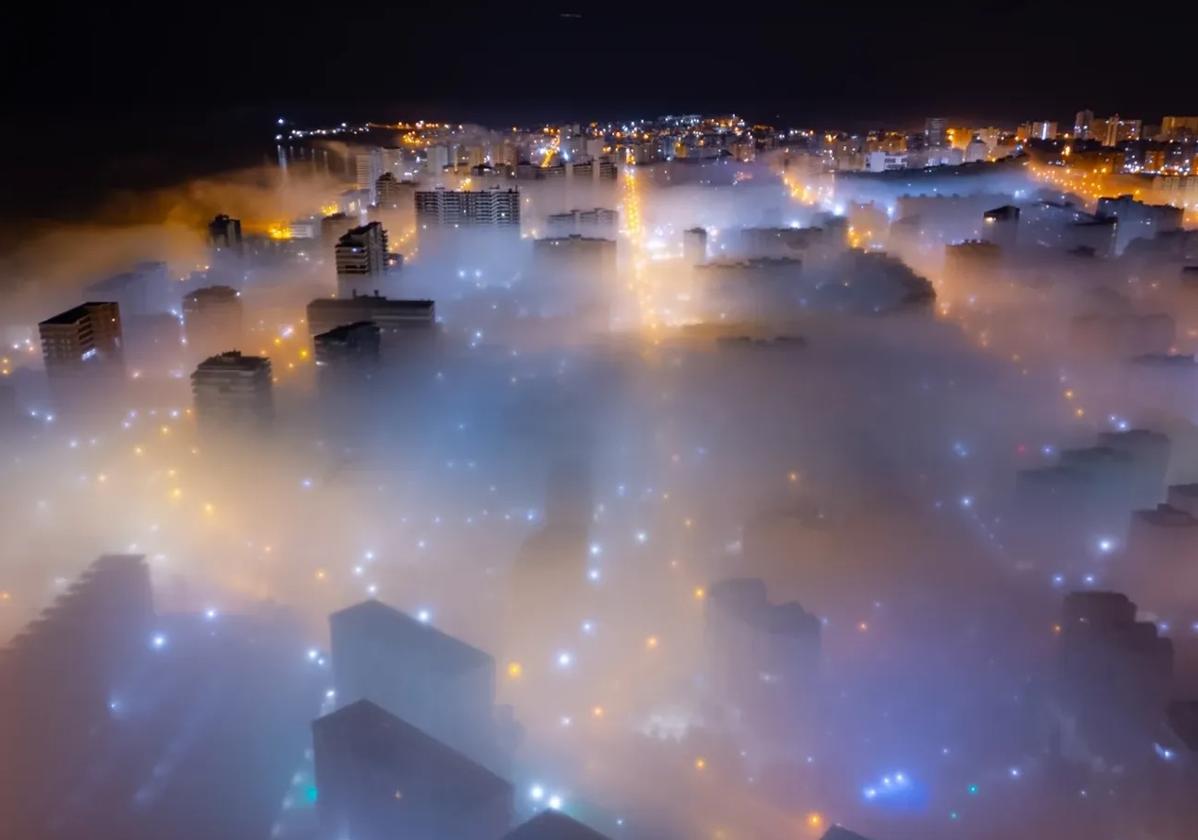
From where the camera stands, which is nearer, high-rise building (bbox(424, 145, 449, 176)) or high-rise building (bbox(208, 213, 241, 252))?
high-rise building (bbox(208, 213, 241, 252))

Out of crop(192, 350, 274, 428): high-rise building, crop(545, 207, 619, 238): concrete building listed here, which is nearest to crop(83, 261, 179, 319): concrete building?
crop(192, 350, 274, 428): high-rise building

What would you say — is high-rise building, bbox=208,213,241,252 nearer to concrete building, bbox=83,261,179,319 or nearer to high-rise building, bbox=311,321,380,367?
concrete building, bbox=83,261,179,319

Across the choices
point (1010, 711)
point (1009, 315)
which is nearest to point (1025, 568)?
point (1010, 711)

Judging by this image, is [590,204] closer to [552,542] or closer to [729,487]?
[729,487]

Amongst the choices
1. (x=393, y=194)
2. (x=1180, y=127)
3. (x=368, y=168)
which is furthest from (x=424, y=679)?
(x=1180, y=127)

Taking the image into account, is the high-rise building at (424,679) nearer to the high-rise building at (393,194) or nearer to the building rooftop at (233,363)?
the building rooftop at (233,363)

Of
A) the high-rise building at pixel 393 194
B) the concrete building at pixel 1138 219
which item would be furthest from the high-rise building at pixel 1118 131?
the high-rise building at pixel 393 194
